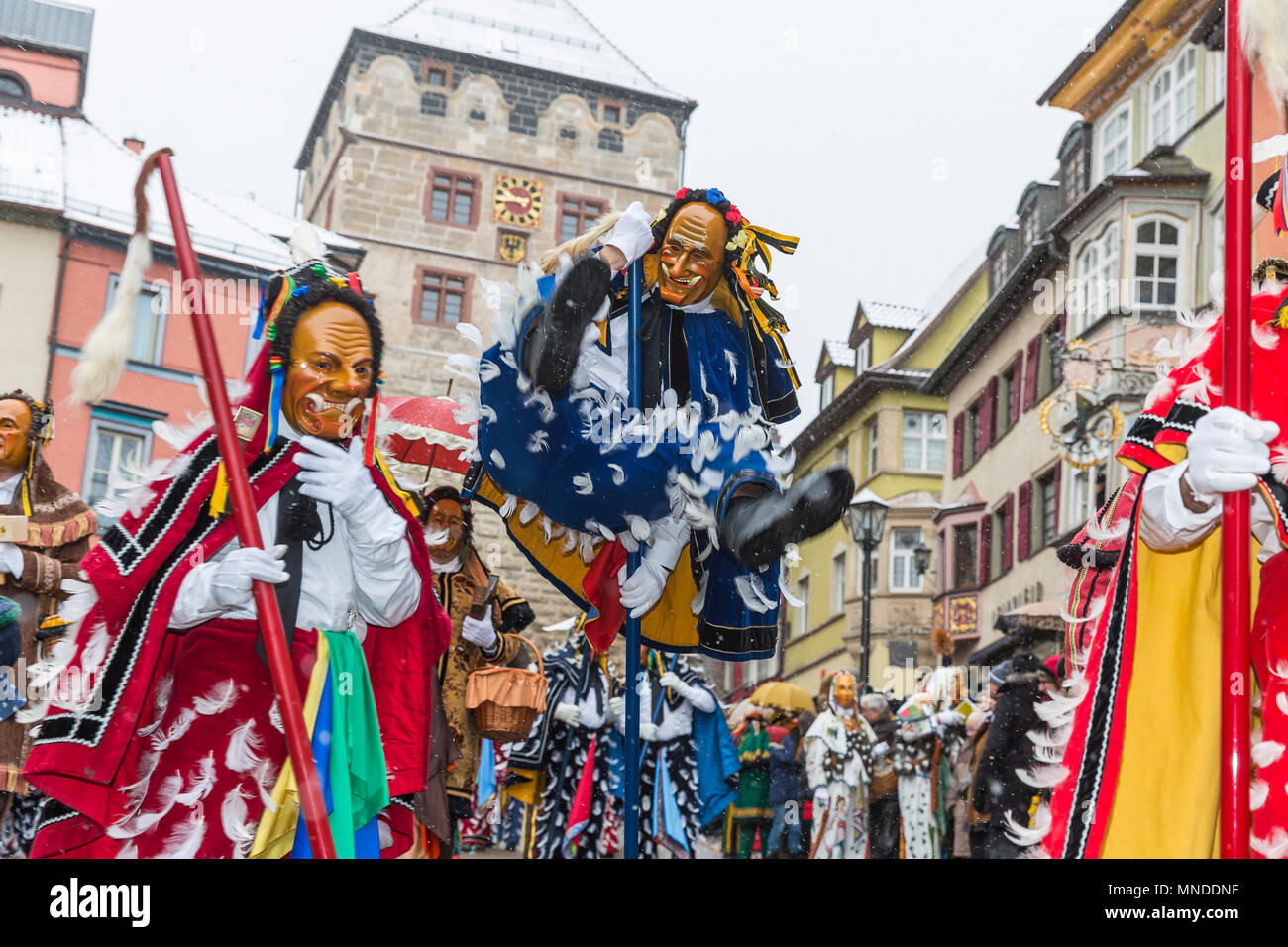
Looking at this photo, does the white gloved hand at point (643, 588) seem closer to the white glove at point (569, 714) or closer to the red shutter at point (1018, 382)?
the white glove at point (569, 714)

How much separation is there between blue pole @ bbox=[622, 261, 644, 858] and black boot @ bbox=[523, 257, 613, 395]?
305 millimetres

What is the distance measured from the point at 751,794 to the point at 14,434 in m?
6.30

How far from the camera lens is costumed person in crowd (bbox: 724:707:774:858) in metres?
10.1

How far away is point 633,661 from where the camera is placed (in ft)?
11.8

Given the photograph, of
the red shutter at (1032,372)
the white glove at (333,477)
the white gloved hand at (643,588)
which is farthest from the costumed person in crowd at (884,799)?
the red shutter at (1032,372)

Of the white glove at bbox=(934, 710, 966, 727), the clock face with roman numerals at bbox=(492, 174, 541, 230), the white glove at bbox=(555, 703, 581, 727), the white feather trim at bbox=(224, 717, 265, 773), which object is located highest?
the clock face with roman numerals at bbox=(492, 174, 541, 230)

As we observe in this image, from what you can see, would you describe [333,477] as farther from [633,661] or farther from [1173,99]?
[1173,99]

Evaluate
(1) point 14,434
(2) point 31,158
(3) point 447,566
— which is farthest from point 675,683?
(2) point 31,158

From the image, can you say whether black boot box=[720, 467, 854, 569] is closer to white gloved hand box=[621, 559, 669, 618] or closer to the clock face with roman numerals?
white gloved hand box=[621, 559, 669, 618]

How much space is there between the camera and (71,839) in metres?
3.24

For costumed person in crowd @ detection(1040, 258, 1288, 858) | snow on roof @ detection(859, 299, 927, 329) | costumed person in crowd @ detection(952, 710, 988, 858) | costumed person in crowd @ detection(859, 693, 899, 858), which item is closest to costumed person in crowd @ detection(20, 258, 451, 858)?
costumed person in crowd @ detection(1040, 258, 1288, 858)
